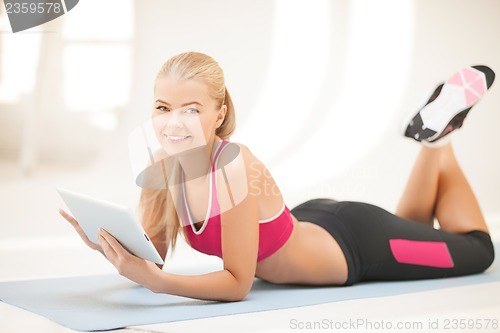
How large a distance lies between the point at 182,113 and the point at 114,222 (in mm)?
317

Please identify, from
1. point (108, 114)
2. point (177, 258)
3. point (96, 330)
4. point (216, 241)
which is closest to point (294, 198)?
point (177, 258)

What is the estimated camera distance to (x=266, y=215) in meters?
2.18

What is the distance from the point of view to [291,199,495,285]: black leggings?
2.41 meters

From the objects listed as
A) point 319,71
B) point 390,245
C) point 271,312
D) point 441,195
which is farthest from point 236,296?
point 319,71

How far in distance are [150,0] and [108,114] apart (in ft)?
2.47

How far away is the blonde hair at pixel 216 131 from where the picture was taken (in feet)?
6.78

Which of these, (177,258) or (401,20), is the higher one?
Answer: (401,20)

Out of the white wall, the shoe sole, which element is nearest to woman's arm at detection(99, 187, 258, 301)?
the shoe sole

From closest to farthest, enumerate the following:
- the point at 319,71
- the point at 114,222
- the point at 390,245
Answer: the point at 114,222 → the point at 390,245 → the point at 319,71

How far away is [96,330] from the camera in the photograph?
6.06 feet

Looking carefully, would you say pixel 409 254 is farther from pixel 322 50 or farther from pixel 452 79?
pixel 322 50

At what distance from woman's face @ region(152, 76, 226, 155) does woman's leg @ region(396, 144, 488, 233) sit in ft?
2.93

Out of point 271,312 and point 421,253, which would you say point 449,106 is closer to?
point 421,253

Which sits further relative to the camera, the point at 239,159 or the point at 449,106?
the point at 449,106
